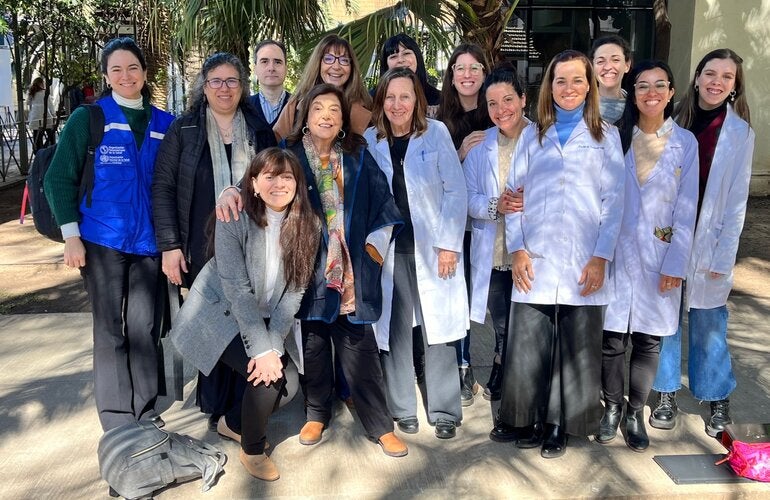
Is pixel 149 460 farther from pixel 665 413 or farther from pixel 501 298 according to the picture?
pixel 665 413

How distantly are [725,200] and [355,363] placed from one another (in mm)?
2001

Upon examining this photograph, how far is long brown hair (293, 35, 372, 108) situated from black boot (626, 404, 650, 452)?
6.99 feet

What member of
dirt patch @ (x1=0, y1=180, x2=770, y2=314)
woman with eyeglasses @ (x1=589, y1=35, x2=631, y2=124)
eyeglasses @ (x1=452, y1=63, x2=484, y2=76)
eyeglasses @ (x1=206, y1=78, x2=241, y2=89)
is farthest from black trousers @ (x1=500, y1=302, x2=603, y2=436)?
dirt patch @ (x1=0, y1=180, x2=770, y2=314)

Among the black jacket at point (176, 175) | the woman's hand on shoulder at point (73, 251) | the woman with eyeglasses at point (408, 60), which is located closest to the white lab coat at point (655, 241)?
the woman with eyeglasses at point (408, 60)

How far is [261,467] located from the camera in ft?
11.5

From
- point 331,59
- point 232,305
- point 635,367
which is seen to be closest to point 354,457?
point 232,305

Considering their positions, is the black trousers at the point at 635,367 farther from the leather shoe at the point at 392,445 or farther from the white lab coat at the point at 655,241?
the leather shoe at the point at 392,445

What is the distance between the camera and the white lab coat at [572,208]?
357 cm

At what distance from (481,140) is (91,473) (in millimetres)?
2509

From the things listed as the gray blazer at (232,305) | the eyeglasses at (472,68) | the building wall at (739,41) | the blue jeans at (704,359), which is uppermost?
the building wall at (739,41)

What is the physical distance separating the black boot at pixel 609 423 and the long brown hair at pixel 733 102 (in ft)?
4.95

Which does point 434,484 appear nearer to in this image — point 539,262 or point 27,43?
point 539,262

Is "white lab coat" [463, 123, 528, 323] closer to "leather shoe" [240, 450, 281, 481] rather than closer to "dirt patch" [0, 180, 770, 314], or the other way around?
"leather shoe" [240, 450, 281, 481]

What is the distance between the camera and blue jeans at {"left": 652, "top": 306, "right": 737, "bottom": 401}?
400 centimetres
